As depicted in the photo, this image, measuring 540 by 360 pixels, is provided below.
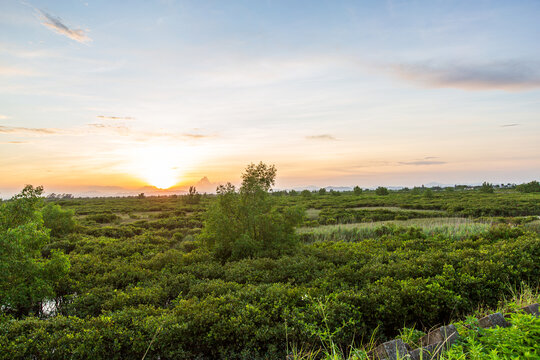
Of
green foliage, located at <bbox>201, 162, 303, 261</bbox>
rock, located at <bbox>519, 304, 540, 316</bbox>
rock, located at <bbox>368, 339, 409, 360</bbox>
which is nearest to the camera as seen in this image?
rock, located at <bbox>368, 339, 409, 360</bbox>

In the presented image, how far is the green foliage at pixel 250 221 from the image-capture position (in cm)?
1052

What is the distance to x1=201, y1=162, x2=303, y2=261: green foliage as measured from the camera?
10523 mm

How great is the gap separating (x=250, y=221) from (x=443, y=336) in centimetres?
809

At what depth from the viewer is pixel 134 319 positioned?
5.08 metres

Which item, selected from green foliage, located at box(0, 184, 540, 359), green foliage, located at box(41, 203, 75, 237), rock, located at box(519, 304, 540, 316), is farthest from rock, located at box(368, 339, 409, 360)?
green foliage, located at box(41, 203, 75, 237)

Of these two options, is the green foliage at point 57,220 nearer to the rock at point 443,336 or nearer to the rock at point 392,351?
the rock at point 392,351

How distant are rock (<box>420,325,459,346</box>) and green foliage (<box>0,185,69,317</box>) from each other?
7.81m

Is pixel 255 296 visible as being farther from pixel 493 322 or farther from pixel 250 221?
pixel 250 221

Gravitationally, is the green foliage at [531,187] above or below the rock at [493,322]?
above

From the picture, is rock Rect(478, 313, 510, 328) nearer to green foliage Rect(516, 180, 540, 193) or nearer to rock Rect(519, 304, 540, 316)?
rock Rect(519, 304, 540, 316)

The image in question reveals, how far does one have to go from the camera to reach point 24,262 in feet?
21.2

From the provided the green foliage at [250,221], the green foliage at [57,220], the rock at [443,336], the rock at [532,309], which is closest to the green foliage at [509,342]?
the rock at [443,336]

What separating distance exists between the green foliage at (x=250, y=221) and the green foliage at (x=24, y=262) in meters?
4.78

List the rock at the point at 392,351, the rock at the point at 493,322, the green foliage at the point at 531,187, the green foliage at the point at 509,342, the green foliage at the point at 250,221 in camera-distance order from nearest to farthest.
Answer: the green foliage at the point at 509,342
the rock at the point at 392,351
the rock at the point at 493,322
the green foliage at the point at 250,221
the green foliage at the point at 531,187
